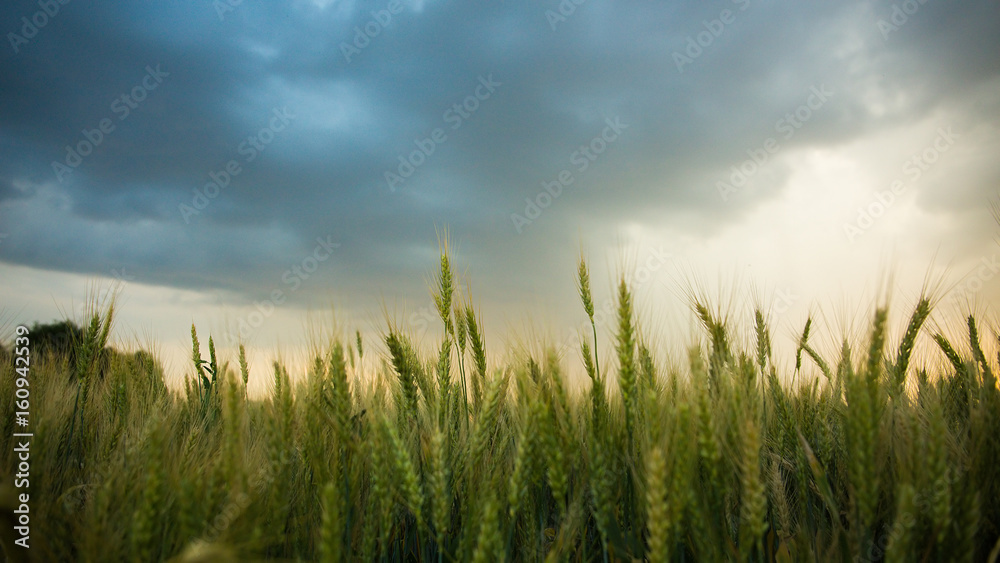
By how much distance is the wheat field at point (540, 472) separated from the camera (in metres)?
1.53

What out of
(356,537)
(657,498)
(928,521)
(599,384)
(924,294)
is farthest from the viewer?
(924,294)

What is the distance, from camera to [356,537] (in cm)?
213

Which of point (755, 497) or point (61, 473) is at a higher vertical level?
point (61, 473)

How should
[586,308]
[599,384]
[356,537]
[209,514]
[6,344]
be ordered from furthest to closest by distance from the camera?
[6,344]
[586,308]
[356,537]
[599,384]
[209,514]

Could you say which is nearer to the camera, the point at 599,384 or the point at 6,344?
the point at 599,384

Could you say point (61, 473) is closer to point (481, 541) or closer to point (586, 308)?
point (481, 541)

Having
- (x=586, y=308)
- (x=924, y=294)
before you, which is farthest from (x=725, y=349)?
(x=924, y=294)

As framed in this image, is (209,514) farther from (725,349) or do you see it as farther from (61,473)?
(725,349)

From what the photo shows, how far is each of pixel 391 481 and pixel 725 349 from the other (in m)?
1.74

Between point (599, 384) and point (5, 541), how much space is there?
1.83m

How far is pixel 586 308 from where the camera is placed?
2746mm

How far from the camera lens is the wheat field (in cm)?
153

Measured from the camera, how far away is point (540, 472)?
1.94 metres

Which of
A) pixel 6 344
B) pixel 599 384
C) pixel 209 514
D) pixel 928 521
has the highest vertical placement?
pixel 6 344
